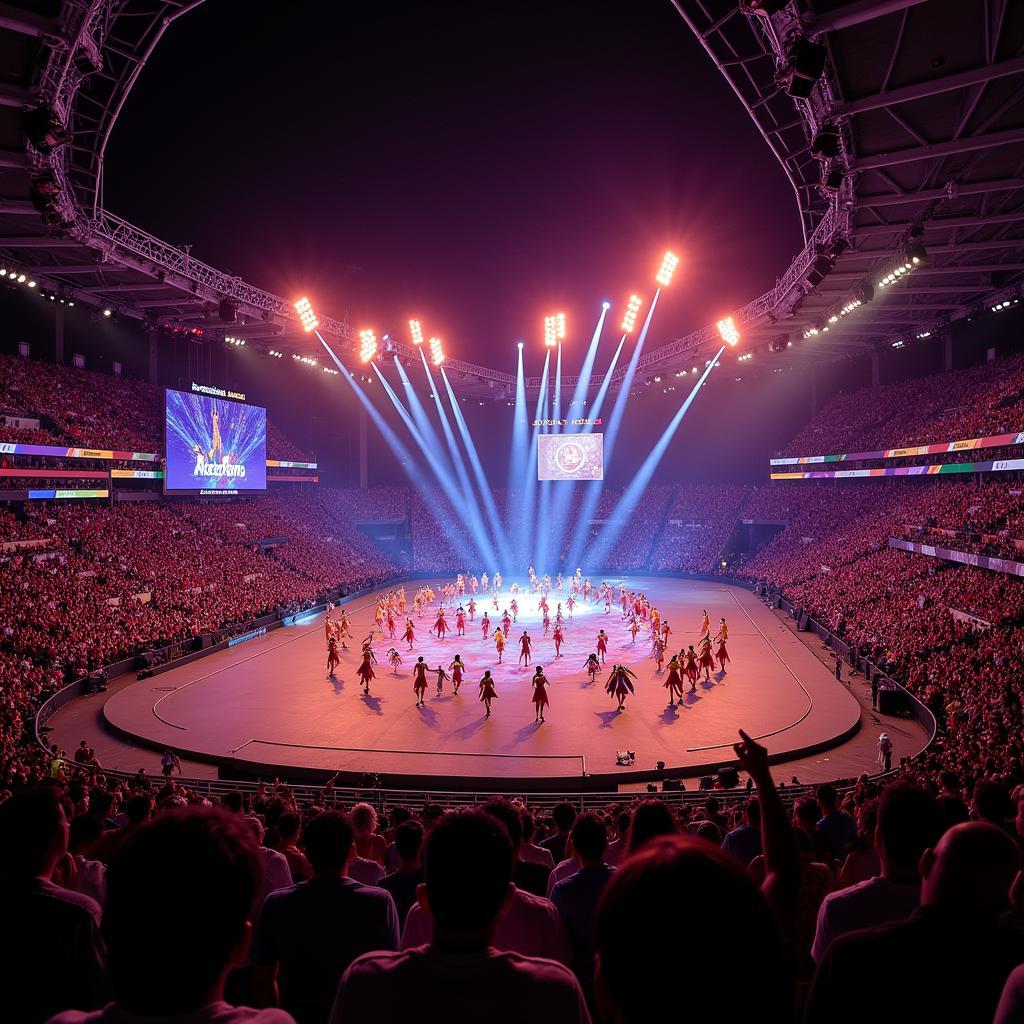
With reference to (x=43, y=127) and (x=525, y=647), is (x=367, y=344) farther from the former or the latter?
(x=43, y=127)

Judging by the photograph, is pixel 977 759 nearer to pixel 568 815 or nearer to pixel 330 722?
pixel 568 815

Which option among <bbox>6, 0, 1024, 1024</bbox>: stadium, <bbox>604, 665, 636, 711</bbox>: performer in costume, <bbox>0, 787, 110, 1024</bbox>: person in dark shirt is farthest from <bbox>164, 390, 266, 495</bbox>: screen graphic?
<bbox>0, 787, 110, 1024</bbox>: person in dark shirt

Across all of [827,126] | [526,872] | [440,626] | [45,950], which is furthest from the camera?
[440,626]

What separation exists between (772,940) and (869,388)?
181 feet

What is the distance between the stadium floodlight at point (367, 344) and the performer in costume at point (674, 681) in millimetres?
29513

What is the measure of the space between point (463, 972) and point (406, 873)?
119 inches

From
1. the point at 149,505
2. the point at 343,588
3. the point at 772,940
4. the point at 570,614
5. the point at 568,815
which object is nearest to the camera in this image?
the point at 772,940

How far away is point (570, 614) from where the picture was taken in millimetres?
34719

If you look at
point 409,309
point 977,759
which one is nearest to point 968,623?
point 977,759

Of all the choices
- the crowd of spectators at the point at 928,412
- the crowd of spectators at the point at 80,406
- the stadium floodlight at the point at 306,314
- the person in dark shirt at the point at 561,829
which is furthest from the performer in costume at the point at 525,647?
the crowd of spectators at the point at 80,406

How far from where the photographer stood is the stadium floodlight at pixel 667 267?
35031 mm

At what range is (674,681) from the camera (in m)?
19.6

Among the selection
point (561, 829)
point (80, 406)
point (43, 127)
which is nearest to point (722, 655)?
point (561, 829)

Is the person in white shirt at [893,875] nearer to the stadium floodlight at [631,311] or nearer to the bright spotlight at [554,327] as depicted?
the stadium floodlight at [631,311]
